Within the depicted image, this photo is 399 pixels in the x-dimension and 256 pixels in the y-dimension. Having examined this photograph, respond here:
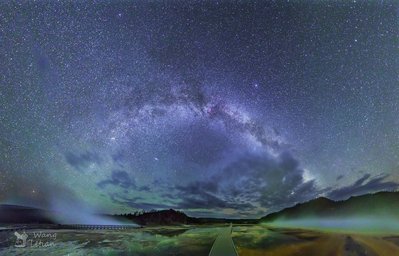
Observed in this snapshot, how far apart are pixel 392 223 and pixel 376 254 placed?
56.7 feet

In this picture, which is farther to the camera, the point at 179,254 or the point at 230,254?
the point at 179,254

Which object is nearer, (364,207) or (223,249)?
(223,249)

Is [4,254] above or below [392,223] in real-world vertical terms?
below

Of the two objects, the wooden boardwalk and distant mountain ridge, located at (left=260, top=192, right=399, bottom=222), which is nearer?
the wooden boardwalk

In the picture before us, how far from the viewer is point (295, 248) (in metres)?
22.0

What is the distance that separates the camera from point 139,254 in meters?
21.2

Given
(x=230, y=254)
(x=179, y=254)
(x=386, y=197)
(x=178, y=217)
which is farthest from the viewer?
(x=178, y=217)

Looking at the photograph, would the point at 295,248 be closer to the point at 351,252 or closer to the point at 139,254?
the point at 351,252

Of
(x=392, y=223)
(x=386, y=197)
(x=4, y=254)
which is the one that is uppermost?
(x=386, y=197)

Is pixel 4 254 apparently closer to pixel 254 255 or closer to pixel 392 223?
pixel 254 255

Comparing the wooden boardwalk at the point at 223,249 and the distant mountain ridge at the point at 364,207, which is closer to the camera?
the wooden boardwalk at the point at 223,249

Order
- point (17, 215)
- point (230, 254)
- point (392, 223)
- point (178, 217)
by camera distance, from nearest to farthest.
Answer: point (230, 254) → point (392, 223) → point (178, 217) → point (17, 215)

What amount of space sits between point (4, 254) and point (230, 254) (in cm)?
1648

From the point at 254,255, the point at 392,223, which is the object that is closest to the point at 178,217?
the point at 392,223
